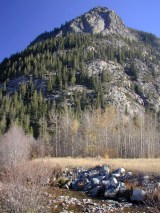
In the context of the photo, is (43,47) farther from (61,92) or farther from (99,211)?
(99,211)

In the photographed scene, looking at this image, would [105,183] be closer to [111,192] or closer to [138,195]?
[111,192]

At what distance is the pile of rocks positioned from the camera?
2414 cm

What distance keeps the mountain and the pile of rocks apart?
53.9 metres

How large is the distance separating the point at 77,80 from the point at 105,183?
10737cm

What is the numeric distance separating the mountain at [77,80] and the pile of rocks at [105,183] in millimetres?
53851

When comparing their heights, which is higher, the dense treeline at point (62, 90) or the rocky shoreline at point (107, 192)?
the dense treeline at point (62, 90)

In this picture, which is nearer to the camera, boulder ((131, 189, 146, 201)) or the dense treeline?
boulder ((131, 189, 146, 201))

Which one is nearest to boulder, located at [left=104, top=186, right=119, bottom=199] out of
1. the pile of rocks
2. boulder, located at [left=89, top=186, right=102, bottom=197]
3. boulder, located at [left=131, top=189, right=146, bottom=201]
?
the pile of rocks

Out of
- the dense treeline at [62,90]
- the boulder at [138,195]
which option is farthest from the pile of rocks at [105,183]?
the dense treeline at [62,90]

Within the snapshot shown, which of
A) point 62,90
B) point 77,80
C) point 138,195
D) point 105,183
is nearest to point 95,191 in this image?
point 105,183

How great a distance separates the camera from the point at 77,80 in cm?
13275

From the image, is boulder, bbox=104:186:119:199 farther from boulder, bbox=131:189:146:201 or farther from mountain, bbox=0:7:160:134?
mountain, bbox=0:7:160:134

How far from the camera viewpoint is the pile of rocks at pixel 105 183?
950 inches

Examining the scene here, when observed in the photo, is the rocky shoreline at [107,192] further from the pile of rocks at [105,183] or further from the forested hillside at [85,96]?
the forested hillside at [85,96]
